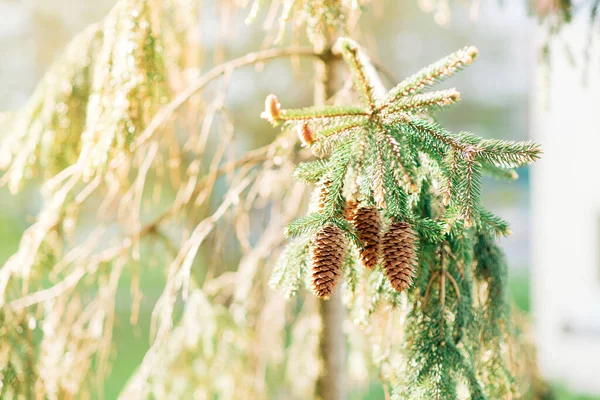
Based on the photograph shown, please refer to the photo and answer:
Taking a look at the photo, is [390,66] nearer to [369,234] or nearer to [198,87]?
[198,87]

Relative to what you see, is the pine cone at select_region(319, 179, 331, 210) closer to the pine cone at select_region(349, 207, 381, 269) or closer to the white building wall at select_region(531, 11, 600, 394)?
the pine cone at select_region(349, 207, 381, 269)

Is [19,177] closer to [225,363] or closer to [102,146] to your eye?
[102,146]

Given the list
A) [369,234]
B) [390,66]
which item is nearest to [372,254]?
[369,234]

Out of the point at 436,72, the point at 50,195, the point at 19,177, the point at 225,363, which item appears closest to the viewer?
the point at 436,72

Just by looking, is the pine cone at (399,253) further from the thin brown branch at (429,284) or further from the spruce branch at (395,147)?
the thin brown branch at (429,284)

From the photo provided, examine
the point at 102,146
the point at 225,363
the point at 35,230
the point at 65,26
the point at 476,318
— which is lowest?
the point at 225,363

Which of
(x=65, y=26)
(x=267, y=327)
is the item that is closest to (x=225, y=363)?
(x=267, y=327)

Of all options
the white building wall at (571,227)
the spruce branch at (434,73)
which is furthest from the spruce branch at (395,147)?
the white building wall at (571,227)
